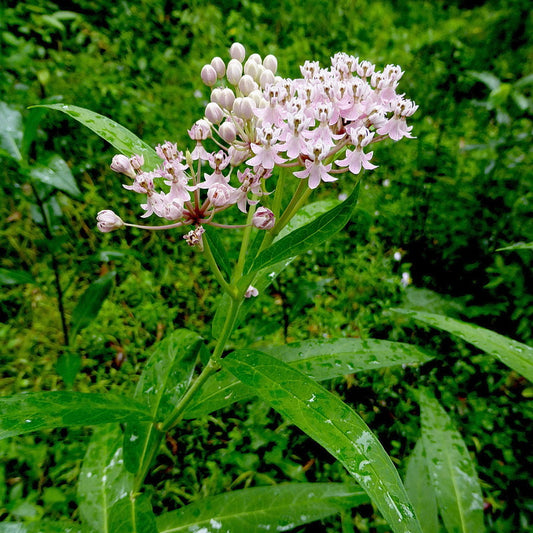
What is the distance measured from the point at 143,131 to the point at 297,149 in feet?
7.16

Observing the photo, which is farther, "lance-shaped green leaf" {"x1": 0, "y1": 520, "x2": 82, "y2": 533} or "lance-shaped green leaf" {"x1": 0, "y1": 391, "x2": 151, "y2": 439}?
"lance-shaped green leaf" {"x1": 0, "y1": 520, "x2": 82, "y2": 533}

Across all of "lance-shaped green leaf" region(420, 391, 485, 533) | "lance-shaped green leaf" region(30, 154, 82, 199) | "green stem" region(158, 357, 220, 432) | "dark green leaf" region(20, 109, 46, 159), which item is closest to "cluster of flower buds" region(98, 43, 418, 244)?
"green stem" region(158, 357, 220, 432)

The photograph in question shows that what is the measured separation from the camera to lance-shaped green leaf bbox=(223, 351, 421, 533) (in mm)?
888

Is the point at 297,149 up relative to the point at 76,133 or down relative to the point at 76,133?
down

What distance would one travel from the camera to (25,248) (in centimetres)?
246

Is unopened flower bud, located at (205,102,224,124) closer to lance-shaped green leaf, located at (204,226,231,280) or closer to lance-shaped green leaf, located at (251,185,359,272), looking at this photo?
lance-shaped green leaf, located at (204,226,231,280)

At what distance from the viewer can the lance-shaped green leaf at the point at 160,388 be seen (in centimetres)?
141

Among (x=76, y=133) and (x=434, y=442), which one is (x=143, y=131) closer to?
(x=76, y=133)

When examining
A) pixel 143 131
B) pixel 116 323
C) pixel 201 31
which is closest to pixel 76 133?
pixel 143 131

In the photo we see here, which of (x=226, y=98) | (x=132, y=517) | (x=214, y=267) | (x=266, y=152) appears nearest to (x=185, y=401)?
(x=132, y=517)

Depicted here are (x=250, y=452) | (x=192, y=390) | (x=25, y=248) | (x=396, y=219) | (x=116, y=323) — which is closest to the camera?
(x=192, y=390)

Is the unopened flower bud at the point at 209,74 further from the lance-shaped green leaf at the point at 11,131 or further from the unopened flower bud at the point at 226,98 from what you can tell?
the lance-shaped green leaf at the point at 11,131

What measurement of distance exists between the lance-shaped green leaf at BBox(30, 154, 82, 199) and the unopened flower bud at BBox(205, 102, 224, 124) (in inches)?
31.7

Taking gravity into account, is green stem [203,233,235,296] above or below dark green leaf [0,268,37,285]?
below
